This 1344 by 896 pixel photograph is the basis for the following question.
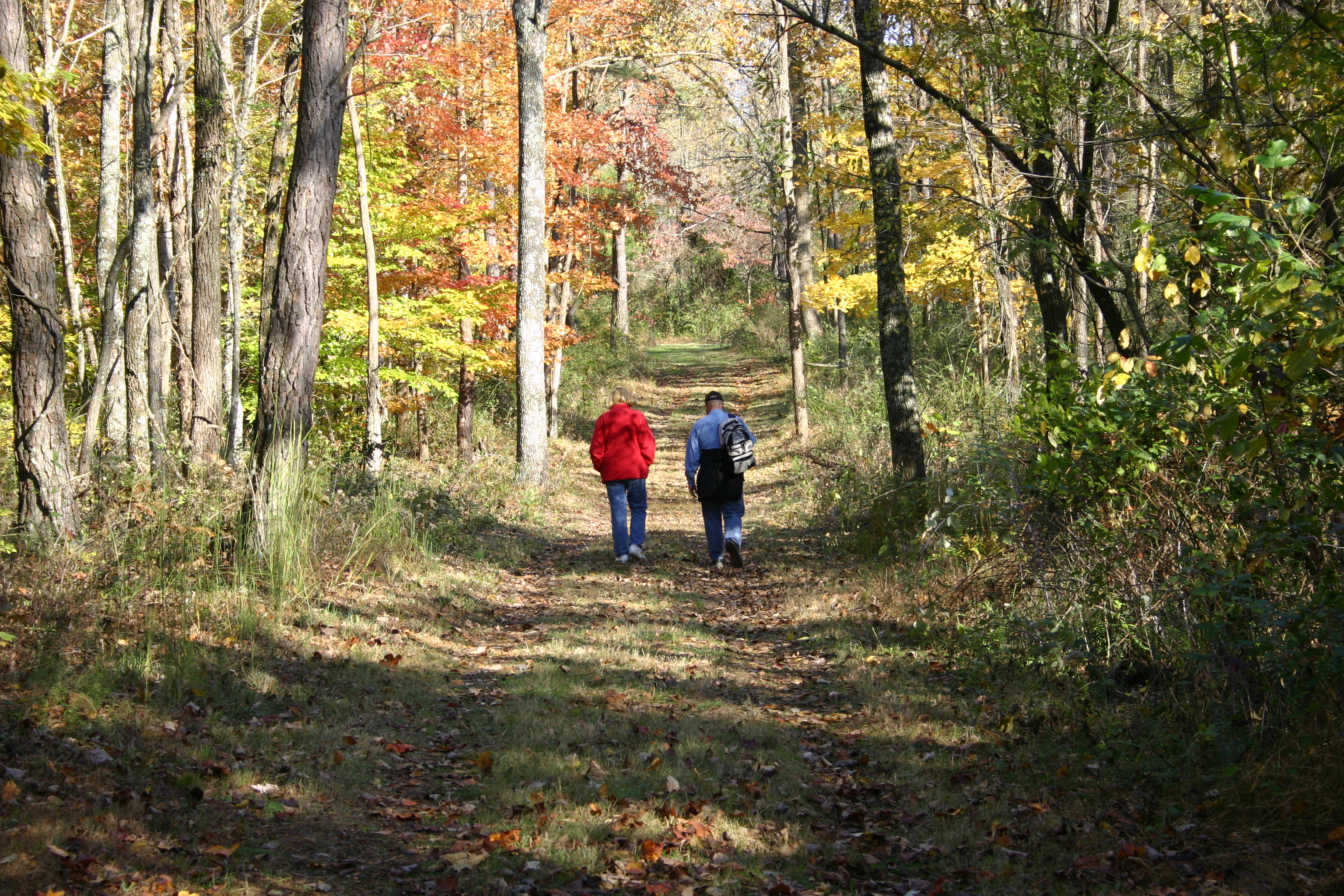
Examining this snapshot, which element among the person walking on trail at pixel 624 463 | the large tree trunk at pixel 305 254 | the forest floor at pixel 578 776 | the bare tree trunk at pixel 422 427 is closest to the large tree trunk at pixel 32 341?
the large tree trunk at pixel 305 254

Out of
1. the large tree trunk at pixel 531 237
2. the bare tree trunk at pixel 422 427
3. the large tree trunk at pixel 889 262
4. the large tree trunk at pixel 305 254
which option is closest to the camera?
the large tree trunk at pixel 305 254

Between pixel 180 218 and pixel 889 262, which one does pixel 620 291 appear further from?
pixel 889 262

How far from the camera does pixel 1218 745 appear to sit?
4.58 metres

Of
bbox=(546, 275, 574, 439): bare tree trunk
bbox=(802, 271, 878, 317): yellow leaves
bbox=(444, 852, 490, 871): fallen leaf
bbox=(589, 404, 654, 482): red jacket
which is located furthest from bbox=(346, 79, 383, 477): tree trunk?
bbox=(802, 271, 878, 317): yellow leaves

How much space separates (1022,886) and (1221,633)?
1.75 meters

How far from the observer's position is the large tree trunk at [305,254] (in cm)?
830

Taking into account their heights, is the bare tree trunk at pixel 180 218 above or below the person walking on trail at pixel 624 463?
above

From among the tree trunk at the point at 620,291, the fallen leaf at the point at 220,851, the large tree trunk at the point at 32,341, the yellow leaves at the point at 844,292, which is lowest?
the fallen leaf at the point at 220,851

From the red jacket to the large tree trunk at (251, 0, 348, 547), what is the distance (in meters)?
3.72

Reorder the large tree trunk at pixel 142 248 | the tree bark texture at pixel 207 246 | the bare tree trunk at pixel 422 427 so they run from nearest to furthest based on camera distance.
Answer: the large tree trunk at pixel 142 248 → the tree bark texture at pixel 207 246 → the bare tree trunk at pixel 422 427

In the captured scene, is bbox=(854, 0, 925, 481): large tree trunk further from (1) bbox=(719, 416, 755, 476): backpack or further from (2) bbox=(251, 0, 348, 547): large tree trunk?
(2) bbox=(251, 0, 348, 547): large tree trunk

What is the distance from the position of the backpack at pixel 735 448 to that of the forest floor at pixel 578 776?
2786 mm

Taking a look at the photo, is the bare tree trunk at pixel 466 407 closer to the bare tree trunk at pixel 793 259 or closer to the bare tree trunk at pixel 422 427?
the bare tree trunk at pixel 422 427

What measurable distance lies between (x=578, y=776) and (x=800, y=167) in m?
13.5
